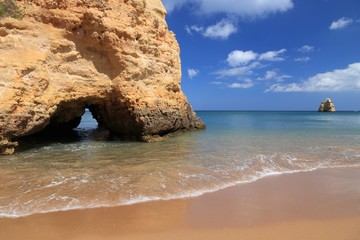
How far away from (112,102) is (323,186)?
10.8 metres

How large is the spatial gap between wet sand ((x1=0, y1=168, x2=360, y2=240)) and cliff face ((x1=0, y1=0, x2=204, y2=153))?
692 centimetres

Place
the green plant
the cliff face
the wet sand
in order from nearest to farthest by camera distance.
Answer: the wet sand < the cliff face < the green plant

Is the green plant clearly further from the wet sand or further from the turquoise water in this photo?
the wet sand

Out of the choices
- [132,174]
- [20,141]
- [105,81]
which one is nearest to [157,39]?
[105,81]

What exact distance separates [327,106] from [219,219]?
110 m

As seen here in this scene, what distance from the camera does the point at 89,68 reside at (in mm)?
13438

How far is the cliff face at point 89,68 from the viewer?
34.3 ft

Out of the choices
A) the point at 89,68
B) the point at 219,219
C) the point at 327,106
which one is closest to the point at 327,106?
the point at 327,106

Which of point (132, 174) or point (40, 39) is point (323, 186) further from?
point (40, 39)

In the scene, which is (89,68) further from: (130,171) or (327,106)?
(327,106)

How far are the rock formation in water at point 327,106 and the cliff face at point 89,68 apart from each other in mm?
97242

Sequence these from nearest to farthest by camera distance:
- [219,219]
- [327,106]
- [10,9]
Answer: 1. [219,219]
2. [10,9]
3. [327,106]

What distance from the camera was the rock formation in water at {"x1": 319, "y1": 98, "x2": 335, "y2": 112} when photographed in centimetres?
10019

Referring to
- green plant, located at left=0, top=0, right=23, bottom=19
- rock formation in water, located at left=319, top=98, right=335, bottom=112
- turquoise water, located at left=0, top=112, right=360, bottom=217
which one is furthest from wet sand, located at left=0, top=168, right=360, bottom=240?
rock formation in water, located at left=319, top=98, right=335, bottom=112
